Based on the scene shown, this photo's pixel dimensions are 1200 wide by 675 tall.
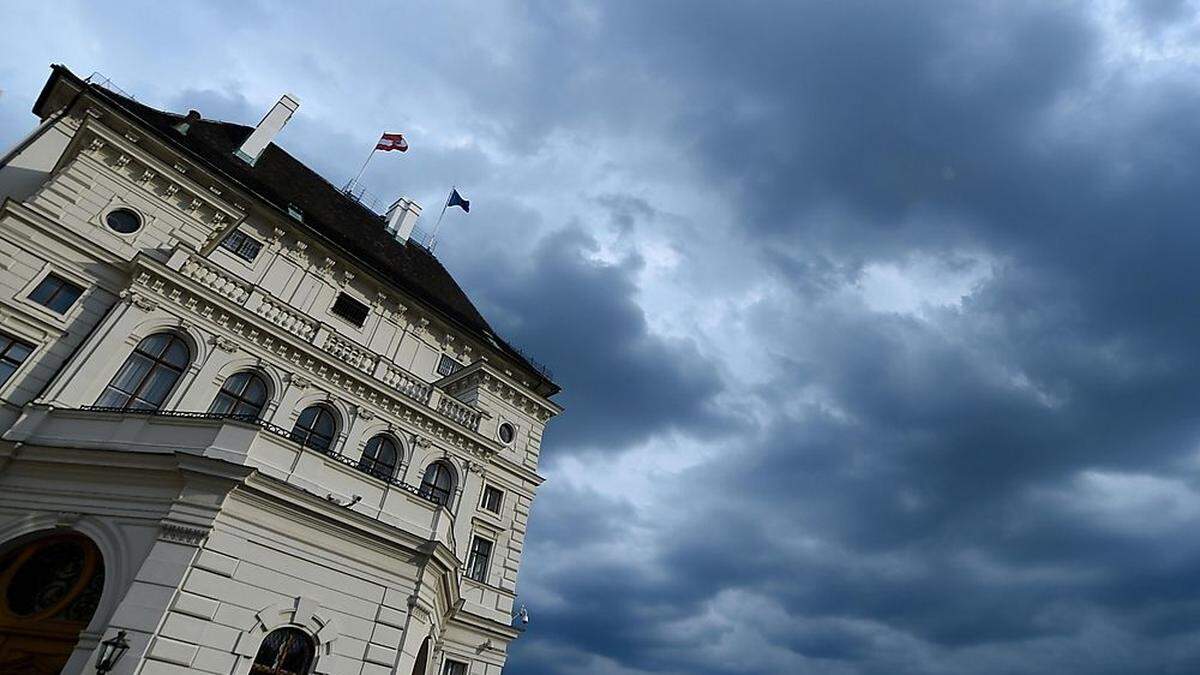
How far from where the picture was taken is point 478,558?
1068 inches

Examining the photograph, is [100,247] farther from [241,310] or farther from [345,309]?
[345,309]

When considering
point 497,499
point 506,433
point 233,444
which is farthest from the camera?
point 506,433

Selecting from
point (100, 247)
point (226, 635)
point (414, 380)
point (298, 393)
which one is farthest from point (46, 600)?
point (414, 380)

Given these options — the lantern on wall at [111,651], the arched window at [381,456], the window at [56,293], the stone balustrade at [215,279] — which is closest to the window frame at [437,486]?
the arched window at [381,456]

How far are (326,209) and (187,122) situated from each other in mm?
6690

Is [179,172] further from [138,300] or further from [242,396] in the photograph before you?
[242,396]

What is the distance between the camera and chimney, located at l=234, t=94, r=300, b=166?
95.6 feet

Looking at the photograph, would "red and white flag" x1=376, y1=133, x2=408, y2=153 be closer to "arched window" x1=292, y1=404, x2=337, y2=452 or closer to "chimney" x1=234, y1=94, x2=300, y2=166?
"chimney" x1=234, y1=94, x2=300, y2=166

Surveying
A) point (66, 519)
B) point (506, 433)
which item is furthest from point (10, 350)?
point (506, 433)

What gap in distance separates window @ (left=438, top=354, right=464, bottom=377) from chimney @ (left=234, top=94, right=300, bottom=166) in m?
12.7

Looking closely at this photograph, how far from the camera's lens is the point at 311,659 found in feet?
48.8

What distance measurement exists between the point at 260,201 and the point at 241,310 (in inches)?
230

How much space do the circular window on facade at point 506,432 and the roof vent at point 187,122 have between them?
18.7 m

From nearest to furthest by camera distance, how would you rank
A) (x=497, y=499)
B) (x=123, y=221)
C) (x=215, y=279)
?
(x=123, y=221)
(x=215, y=279)
(x=497, y=499)
